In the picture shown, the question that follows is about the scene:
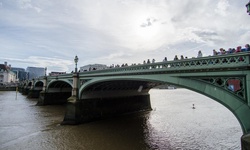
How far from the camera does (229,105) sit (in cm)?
730

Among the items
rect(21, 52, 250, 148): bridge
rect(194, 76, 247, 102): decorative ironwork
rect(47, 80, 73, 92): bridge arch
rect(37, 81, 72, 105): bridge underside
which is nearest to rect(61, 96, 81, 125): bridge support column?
rect(21, 52, 250, 148): bridge

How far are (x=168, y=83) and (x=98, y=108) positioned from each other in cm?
1284

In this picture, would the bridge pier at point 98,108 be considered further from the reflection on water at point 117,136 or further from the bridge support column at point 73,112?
the reflection on water at point 117,136

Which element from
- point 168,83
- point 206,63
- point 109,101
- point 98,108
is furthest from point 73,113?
point 206,63

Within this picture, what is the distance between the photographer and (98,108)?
21.4 m

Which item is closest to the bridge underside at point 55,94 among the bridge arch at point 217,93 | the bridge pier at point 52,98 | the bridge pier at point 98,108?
the bridge pier at point 52,98

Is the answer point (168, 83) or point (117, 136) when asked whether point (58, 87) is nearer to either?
point (117, 136)

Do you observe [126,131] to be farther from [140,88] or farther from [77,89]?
[140,88]

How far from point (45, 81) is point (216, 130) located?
34563 mm

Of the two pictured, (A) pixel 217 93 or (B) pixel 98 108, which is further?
(B) pixel 98 108

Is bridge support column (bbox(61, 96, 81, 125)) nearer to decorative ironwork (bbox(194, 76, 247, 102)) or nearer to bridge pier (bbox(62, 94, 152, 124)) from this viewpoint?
bridge pier (bbox(62, 94, 152, 124))

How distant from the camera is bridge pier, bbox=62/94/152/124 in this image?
62.8ft

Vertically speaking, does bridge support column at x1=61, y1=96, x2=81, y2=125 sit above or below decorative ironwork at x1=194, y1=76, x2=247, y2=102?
below

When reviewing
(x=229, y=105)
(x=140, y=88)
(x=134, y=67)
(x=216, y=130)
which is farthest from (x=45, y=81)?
(x=229, y=105)
